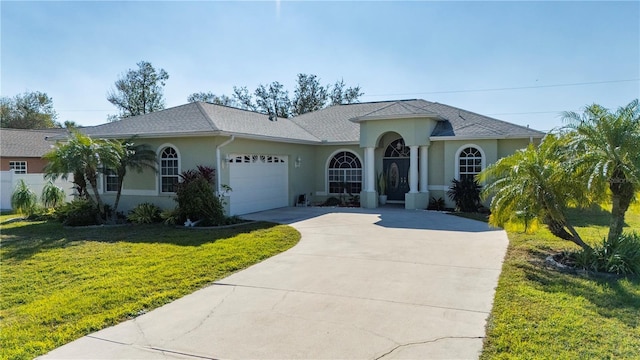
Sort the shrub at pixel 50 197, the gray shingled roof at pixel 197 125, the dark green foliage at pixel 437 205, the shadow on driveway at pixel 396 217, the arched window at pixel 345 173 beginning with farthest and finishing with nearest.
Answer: the arched window at pixel 345 173 < the dark green foliage at pixel 437 205 < the shrub at pixel 50 197 < the gray shingled roof at pixel 197 125 < the shadow on driveway at pixel 396 217

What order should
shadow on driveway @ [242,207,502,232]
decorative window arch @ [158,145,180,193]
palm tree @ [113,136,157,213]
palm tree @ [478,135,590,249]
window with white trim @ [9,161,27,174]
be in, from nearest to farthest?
palm tree @ [478,135,590,249] < shadow on driveway @ [242,207,502,232] < palm tree @ [113,136,157,213] < decorative window arch @ [158,145,180,193] < window with white trim @ [9,161,27,174]

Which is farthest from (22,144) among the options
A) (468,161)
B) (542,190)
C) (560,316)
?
(560,316)

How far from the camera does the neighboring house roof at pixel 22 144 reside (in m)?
27.6

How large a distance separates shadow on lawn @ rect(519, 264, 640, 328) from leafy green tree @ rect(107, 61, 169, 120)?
46.0 meters

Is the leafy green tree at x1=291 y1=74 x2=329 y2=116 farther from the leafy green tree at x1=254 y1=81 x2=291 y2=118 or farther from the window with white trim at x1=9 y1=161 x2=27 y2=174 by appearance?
the window with white trim at x1=9 y1=161 x2=27 y2=174

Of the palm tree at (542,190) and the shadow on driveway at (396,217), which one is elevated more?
the palm tree at (542,190)

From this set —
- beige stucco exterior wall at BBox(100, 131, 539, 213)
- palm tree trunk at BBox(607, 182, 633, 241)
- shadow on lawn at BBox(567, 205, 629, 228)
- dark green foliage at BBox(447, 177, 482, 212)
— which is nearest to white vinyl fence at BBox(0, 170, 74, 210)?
beige stucco exterior wall at BBox(100, 131, 539, 213)

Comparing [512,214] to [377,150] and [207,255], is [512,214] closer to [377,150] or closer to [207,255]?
[207,255]

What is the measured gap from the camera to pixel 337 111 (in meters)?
24.2

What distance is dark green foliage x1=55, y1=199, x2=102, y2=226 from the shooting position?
13742 millimetres

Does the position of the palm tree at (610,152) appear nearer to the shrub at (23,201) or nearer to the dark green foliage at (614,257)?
the dark green foliage at (614,257)

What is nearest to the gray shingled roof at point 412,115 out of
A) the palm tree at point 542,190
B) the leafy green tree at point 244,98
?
the palm tree at point 542,190

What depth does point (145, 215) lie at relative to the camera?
1413 centimetres

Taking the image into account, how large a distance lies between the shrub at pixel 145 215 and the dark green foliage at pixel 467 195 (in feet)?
37.3
